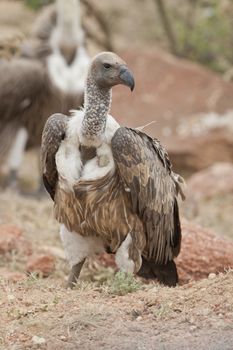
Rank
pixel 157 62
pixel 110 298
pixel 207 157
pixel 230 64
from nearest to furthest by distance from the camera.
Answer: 1. pixel 110 298
2. pixel 207 157
3. pixel 157 62
4. pixel 230 64

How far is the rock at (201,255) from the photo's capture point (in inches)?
281

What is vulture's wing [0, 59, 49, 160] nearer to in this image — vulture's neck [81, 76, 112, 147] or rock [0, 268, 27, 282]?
rock [0, 268, 27, 282]

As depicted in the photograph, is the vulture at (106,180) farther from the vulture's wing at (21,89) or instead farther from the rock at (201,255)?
the vulture's wing at (21,89)

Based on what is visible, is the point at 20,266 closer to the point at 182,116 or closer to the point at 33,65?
the point at 33,65

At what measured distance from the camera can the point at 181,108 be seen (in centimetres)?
1476

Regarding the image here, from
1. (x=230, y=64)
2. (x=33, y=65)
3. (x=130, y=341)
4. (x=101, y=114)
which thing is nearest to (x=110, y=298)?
(x=130, y=341)

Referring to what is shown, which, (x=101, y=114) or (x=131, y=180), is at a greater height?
(x=101, y=114)

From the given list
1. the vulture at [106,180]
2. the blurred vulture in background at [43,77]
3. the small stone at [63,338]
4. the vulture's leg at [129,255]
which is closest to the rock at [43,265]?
the vulture at [106,180]

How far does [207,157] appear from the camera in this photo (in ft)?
46.0

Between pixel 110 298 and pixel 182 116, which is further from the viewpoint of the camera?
pixel 182 116

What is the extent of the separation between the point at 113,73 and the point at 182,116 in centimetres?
860

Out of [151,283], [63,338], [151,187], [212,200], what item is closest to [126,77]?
[151,187]

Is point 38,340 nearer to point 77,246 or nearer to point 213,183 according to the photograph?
point 77,246

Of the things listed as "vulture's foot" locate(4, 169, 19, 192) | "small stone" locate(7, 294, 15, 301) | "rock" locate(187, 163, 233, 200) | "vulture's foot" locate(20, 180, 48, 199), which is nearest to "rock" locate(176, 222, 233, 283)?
"small stone" locate(7, 294, 15, 301)
